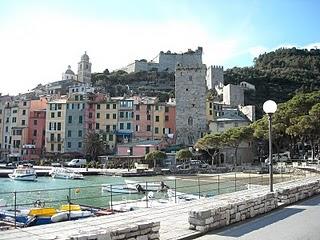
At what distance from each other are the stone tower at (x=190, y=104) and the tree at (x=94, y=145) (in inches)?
504

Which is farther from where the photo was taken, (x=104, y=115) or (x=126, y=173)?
(x=104, y=115)

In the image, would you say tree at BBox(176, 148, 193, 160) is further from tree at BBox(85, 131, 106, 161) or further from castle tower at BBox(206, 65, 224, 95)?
castle tower at BBox(206, 65, 224, 95)

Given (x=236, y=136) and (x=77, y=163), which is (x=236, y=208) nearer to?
(x=236, y=136)

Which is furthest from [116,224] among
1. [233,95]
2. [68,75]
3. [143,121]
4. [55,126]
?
[68,75]

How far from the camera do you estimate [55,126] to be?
73188 mm

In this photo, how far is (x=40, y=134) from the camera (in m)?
76.1

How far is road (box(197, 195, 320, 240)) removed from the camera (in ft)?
29.2

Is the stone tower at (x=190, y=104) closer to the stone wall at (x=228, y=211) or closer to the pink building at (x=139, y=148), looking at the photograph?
the pink building at (x=139, y=148)

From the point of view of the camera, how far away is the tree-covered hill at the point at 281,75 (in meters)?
108

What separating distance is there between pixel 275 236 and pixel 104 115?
64449 millimetres

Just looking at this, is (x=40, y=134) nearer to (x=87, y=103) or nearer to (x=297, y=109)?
(x=87, y=103)

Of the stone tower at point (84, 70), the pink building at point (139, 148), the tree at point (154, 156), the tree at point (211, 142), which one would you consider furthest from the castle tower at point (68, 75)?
the tree at point (211, 142)

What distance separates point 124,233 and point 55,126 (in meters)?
68.4

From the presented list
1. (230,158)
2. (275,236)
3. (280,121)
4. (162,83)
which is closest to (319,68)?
(162,83)
